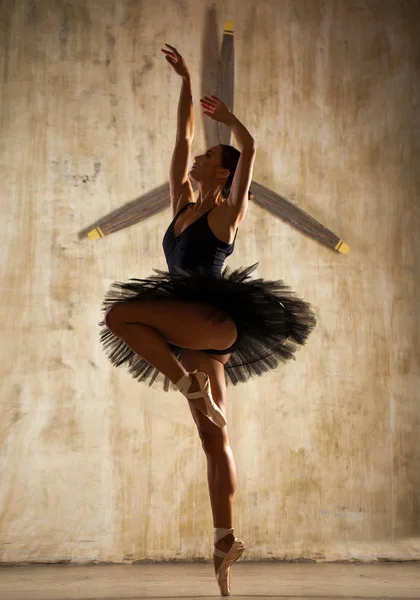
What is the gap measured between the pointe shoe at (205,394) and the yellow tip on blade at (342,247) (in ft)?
6.25

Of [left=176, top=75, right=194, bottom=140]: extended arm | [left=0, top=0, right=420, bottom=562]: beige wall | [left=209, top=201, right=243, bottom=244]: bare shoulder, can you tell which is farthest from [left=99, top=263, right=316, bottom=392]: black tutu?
[left=0, top=0, right=420, bottom=562]: beige wall

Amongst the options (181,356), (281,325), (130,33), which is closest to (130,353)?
(181,356)

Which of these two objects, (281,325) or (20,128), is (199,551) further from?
(20,128)

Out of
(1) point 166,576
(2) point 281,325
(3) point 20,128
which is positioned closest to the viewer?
(2) point 281,325

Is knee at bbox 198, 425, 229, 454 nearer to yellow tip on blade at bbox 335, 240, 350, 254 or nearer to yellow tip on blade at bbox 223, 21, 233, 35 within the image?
yellow tip on blade at bbox 335, 240, 350, 254

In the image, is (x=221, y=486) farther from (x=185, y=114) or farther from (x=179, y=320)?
(x=185, y=114)

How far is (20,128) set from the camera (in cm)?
419

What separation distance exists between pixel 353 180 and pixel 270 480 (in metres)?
1.80

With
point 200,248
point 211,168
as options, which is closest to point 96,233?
point 211,168

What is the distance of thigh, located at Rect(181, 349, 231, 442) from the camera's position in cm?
278

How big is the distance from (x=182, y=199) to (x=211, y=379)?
0.82 metres

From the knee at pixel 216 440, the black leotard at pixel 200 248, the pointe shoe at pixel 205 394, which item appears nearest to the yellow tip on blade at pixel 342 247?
the black leotard at pixel 200 248

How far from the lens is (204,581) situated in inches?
132

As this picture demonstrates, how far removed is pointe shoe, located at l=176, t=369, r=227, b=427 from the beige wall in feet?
5.02
